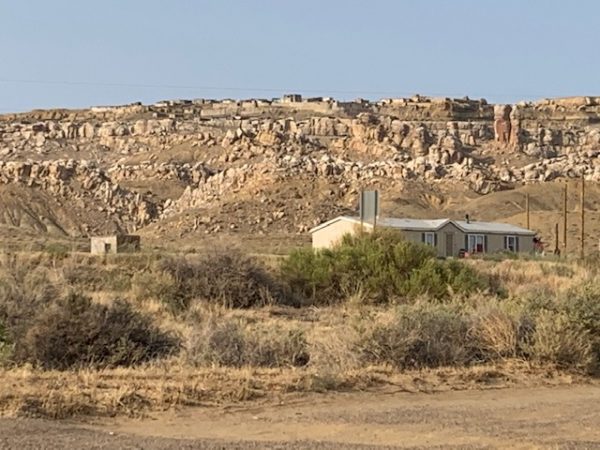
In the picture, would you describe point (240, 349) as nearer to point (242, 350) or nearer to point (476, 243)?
point (242, 350)

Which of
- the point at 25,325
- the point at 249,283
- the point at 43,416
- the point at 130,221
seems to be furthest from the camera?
the point at 130,221

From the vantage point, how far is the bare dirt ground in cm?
1191

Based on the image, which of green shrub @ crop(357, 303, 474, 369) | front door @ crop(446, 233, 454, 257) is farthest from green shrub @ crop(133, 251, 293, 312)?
front door @ crop(446, 233, 454, 257)

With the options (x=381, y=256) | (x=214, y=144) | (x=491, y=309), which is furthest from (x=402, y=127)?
(x=491, y=309)

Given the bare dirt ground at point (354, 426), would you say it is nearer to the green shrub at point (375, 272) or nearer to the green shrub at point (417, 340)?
the green shrub at point (417, 340)

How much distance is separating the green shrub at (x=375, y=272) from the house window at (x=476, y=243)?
103 ft

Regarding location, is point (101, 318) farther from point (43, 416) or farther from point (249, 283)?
point (249, 283)

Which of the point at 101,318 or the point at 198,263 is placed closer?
the point at 101,318

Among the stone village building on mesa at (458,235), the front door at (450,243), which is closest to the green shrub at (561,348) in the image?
the stone village building on mesa at (458,235)

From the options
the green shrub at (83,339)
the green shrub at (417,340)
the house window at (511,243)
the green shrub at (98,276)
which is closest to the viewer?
the green shrub at (83,339)

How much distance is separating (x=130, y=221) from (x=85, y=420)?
89.1 meters

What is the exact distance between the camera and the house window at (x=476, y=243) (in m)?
69.7

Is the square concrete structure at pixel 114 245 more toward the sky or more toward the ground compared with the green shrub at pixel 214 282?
more toward the sky

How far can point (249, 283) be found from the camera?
34.8 metres
